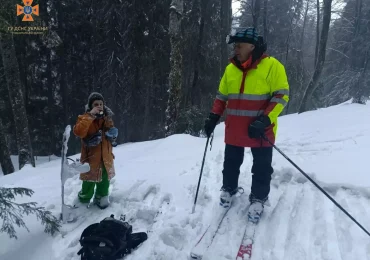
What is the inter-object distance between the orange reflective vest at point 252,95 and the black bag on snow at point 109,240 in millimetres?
1642

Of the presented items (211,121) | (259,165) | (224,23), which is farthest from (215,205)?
(224,23)

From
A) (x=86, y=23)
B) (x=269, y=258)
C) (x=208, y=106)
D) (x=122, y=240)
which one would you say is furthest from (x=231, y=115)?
(x=86, y=23)

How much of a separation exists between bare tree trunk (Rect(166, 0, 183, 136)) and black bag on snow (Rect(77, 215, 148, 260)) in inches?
272

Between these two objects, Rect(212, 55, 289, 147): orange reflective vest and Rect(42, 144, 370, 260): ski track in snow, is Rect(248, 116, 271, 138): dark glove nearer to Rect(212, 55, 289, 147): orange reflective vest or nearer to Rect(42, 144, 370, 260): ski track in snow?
Rect(212, 55, 289, 147): orange reflective vest

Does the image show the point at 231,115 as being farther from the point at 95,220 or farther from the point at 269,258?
the point at 95,220

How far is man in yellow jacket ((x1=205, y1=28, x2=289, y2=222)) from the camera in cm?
354

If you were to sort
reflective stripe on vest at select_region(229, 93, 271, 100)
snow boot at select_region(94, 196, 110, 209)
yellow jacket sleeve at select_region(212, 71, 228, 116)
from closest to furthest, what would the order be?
reflective stripe on vest at select_region(229, 93, 271, 100), yellow jacket sleeve at select_region(212, 71, 228, 116), snow boot at select_region(94, 196, 110, 209)

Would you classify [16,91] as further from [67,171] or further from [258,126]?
[258,126]

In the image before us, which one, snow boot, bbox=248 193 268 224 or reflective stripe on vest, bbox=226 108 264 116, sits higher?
reflective stripe on vest, bbox=226 108 264 116

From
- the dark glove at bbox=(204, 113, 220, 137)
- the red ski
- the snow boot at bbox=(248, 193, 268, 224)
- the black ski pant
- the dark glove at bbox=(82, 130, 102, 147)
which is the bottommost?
the red ski

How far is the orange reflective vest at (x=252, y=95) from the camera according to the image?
3.53m

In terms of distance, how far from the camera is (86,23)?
18.4 meters

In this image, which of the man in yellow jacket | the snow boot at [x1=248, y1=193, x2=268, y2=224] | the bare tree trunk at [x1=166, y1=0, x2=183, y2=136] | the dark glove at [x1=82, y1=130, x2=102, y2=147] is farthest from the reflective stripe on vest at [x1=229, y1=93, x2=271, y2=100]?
the bare tree trunk at [x1=166, y1=0, x2=183, y2=136]

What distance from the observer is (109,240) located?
3.19 meters
